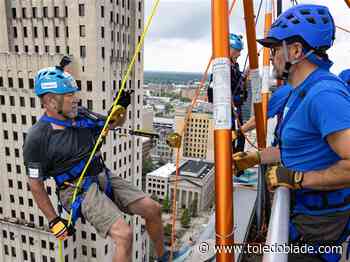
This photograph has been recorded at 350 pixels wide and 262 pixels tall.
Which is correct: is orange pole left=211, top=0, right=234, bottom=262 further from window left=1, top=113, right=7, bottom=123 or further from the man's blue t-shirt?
window left=1, top=113, right=7, bottom=123

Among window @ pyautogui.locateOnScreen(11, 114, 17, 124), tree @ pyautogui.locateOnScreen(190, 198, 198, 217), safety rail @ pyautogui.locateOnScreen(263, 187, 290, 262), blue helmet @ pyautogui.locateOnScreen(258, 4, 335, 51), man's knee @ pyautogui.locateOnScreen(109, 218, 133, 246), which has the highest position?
blue helmet @ pyautogui.locateOnScreen(258, 4, 335, 51)

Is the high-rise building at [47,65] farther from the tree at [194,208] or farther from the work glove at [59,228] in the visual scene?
the tree at [194,208]

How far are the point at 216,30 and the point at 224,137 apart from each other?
86 cm

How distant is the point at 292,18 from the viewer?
2480mm

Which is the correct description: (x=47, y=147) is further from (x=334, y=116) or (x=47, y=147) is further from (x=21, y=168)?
(x=21, y=168)

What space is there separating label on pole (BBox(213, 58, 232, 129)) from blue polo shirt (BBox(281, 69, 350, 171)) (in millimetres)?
480

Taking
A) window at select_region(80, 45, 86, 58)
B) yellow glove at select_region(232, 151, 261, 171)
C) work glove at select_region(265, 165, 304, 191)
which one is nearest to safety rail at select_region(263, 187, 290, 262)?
work glove at select_region(265, 165, 304, 191)

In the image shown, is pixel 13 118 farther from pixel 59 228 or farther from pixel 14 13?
pixel 59 228

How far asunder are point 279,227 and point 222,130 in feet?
2.97

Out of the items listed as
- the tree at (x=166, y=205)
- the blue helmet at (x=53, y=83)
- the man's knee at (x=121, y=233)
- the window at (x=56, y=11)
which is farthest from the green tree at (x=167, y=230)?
the blue helmet at (x=53, y=83)

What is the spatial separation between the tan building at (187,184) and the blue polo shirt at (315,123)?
4627 cm

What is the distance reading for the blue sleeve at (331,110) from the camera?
1.91 meters

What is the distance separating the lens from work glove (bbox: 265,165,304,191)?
2.27 meters

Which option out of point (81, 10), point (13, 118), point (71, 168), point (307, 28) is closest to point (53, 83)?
point (71, 168)
